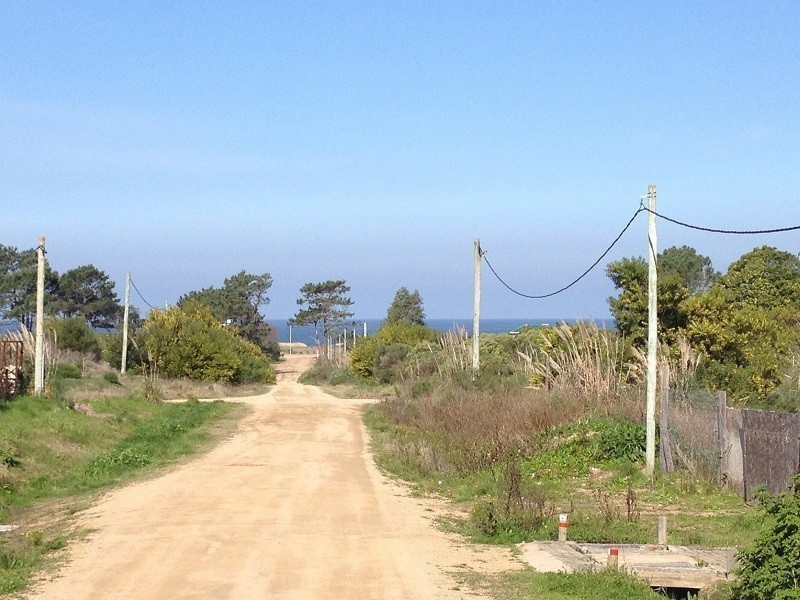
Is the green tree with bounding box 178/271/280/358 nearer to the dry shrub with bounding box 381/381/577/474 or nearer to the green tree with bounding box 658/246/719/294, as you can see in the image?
the green tree with bounding box 658/246/719/294

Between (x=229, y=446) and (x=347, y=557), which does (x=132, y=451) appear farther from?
(x=347, y=557)

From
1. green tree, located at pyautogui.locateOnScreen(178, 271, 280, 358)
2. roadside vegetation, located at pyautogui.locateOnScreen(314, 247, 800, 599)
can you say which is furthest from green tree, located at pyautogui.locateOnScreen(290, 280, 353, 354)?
roadside vegetation, located at pyautogui.locateOnScreen(314, 247, 800, 599)

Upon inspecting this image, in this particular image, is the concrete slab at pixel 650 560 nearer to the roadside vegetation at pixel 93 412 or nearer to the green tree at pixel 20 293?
the roadside vegetation at pixel 93 412

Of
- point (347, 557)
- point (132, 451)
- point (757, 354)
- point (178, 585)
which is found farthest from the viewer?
point (757, 354)

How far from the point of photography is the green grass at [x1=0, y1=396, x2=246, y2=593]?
12.7m

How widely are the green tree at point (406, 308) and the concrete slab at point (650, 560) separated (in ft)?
261

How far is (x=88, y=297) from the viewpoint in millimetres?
84312

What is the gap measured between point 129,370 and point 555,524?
40.6 meters

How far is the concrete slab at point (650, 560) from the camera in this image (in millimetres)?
11070

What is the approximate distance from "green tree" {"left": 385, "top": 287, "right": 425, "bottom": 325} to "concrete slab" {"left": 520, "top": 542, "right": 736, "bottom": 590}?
79.6 metres

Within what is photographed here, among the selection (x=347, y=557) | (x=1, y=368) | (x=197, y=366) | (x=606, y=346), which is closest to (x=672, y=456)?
(x=606, y=346)

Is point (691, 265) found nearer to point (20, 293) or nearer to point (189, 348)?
point (189, 348)

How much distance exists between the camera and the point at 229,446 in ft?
81.9

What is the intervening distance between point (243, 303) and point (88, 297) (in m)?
17.4
